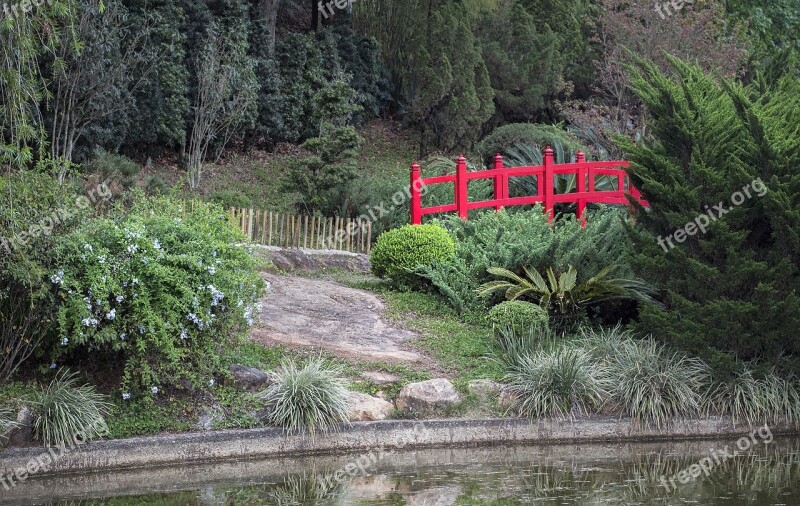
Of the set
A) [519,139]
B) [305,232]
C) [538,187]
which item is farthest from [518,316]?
[519,139]

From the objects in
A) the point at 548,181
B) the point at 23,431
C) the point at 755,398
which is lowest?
the point at 23,431

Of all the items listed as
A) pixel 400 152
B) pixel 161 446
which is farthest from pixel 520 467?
pixel 400 152

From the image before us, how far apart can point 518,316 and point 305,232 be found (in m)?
5.42

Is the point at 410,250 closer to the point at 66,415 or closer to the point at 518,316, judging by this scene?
the point at 518,316

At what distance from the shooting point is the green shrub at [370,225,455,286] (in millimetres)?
14109

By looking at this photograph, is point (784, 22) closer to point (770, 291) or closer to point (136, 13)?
point (136, 13)

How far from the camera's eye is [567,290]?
491 inches

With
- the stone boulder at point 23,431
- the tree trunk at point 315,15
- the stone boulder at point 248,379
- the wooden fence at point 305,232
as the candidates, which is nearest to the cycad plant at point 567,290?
the stone boulder at point 248,379

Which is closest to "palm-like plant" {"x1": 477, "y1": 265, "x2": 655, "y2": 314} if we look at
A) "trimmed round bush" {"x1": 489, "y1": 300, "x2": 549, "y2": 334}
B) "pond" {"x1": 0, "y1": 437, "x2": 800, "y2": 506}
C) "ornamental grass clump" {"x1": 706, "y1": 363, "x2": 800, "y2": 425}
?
"trimmed round bush" {"x1": 489, "y1": 300, "x2": 549, "y2": 334}

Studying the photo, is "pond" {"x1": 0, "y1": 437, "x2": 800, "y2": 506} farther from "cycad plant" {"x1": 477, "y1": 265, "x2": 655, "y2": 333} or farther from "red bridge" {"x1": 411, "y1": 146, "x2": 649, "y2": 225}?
"red bridge" {"x1": 411, "y1": 146, "x2": 649, "y2": 225}

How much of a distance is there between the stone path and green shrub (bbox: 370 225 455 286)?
0.50 meters

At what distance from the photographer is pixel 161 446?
9.46m

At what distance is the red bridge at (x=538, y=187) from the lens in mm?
15727

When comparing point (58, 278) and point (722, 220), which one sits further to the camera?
point (722, 220)
